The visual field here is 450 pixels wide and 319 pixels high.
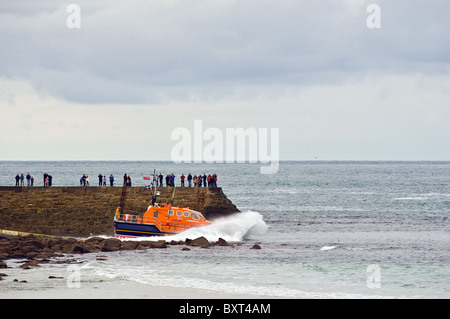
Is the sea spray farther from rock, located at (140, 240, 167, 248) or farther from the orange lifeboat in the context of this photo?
rock, located at (140, 240, 167, 248)

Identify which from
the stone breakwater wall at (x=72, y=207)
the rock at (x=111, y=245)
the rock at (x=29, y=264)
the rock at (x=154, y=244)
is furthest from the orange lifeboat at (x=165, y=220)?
the rock at (x=29, y=264)

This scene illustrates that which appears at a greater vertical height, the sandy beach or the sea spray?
the sea spray

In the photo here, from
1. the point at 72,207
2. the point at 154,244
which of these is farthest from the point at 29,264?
the point at 72,207

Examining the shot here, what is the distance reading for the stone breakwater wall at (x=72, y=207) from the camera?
140 feet

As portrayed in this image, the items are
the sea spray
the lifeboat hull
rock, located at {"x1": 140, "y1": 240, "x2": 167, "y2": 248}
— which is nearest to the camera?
rock, located at {"x1": 140, "y1": 240, "x2": 167, "y2": 248}

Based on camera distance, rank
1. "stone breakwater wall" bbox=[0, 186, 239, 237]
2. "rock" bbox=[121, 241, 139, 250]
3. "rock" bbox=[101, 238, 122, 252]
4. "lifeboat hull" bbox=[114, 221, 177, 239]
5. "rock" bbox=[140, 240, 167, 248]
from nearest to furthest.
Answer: "rock" bbox=[101, 238, 122, 252] < "rock" bbox=[121, 241, 139, 250] < "rock" bbox=[140, 240, 167, 248] < "lifeboat hull" bbox=[114, 221, 177, 239] < "stone breakwater wall" bbox=[0, 186, 239, 237]

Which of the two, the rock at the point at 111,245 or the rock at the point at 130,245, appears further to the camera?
the rock at the point at 130,245

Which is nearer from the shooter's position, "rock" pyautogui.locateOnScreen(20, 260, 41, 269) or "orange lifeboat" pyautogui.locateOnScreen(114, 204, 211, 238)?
"rock" pyautogui.locateOnScreen(20, 260, 41, 269)

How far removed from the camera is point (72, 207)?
1700 inches

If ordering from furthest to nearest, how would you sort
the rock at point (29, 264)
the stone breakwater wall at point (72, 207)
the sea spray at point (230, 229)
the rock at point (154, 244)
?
the stone breakwater wall at point (72, 207) < the sea spray at point (230, 229) < the rock at point (154, 244) < the rock at point (29, 264)

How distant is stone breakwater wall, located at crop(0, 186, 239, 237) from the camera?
4281 cm

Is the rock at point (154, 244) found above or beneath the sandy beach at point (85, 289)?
above

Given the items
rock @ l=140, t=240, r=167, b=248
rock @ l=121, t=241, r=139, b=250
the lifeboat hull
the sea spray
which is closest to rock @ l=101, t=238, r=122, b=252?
rock @ l=121, t=241, r=139, b=250

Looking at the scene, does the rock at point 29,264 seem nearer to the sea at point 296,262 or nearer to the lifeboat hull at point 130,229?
the sea at point 296,262
